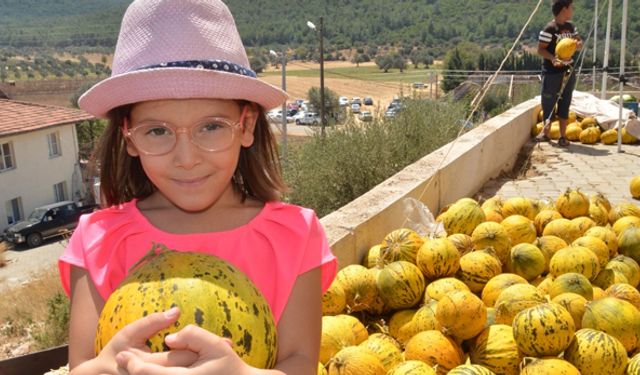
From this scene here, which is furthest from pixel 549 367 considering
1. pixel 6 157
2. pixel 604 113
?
pixel 6 157

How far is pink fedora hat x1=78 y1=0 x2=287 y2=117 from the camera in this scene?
1.62 metres

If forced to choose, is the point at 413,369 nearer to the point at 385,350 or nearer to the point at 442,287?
the point at 385,350

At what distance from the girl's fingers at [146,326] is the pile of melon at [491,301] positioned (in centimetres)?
138

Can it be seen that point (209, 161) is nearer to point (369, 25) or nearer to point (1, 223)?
point (1, 223)

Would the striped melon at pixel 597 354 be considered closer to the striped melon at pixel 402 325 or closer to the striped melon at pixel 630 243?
the striped melon at pixel 402 325

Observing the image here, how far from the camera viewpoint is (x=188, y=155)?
1.61 metres

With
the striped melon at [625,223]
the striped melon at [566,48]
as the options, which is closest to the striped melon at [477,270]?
the striped melon at [625,223]

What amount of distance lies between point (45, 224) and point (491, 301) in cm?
3056

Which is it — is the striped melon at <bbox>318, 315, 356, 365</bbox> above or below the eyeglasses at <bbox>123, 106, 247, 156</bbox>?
below

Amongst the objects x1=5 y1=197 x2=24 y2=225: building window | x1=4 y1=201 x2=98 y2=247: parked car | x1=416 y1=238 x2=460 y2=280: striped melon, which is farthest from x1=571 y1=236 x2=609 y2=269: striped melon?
x1=5 y1=197 x2=24 y2=225: building window

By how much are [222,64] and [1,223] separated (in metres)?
39.5

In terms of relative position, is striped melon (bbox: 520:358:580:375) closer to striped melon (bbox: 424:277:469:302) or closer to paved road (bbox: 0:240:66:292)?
striped melon (bbox: 424:277:469:302)

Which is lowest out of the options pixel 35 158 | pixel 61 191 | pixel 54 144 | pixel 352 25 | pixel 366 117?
pixel 61 191

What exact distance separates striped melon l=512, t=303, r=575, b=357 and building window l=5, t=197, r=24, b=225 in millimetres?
38389
